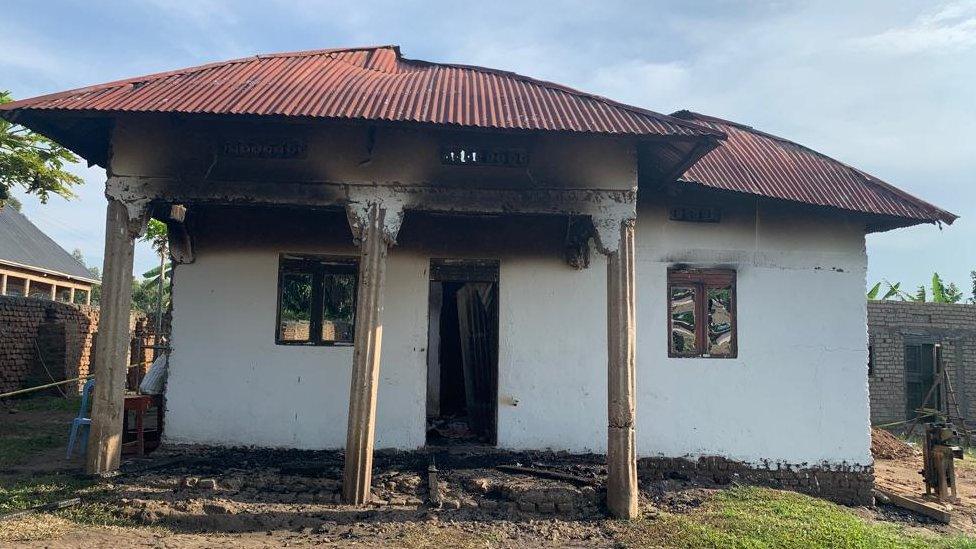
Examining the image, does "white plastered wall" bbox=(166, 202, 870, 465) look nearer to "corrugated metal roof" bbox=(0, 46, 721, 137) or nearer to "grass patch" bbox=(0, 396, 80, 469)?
"corrugated metal roof" bbox=(0, 46, 721, 137)

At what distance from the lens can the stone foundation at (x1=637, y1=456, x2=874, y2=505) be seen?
7785 mm

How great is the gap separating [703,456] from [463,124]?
528cm

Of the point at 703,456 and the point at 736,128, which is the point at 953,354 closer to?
the point at 736,128

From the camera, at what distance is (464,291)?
396 inches

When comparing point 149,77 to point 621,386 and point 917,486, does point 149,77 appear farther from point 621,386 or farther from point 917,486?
point 917,486

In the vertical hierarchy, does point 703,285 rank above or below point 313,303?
above

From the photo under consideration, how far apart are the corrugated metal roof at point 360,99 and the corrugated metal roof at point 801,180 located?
1820 millimetres

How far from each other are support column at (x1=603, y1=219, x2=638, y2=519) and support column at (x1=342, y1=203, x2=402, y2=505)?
2.38 meters

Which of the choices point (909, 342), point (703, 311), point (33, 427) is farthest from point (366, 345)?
point (909, 342)

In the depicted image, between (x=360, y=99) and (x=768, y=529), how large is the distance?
5.97m

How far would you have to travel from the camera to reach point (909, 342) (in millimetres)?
12734

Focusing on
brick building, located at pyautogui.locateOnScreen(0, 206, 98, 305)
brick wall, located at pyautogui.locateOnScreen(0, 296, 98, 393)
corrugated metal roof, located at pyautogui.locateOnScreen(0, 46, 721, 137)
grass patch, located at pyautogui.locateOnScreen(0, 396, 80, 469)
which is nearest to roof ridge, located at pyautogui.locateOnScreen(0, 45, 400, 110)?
corrugated metal roof, located at pyautogui.locateOnScreen(0, 46, 721, 137)

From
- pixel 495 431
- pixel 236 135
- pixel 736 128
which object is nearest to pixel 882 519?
pixel 495 431

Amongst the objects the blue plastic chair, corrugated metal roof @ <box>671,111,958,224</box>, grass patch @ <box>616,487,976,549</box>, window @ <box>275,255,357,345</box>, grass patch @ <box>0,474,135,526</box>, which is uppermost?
corrugated metal roof @ <box>671,111,958,224</box>
